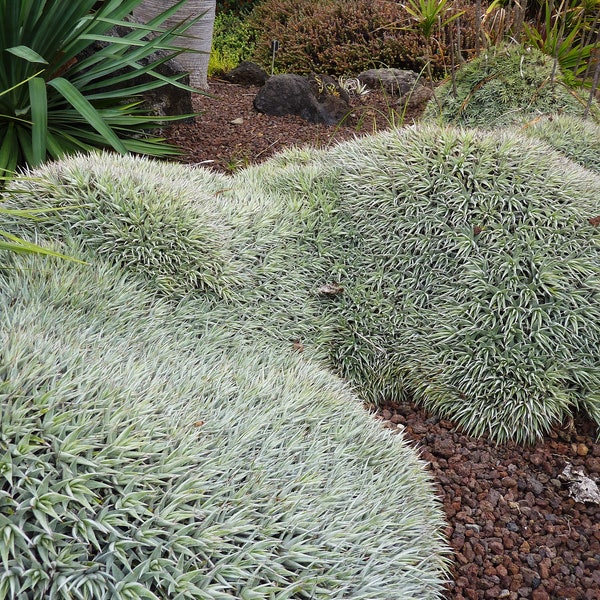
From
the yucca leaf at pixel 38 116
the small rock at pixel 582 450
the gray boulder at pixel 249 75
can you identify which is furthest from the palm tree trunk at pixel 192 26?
the small rock at pixel 582 450

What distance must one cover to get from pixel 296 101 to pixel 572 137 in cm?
281

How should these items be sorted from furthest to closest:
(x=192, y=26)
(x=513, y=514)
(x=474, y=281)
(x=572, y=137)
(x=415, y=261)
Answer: (x=192, y=26) < (x=572, y=137) < (x=415, y=261) < (x=474, y=281) < (x=513, y=514)

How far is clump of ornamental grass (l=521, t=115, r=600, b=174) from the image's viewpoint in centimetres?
419

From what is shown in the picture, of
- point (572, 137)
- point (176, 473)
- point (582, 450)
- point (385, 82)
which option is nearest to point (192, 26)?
point (385, 82)

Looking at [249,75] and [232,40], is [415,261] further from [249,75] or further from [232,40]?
[232,40]

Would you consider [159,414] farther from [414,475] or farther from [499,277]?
[499,277]

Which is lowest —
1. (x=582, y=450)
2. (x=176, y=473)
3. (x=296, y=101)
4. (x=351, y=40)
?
(x=351, y=40)

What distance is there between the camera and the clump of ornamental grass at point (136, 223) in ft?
8.94

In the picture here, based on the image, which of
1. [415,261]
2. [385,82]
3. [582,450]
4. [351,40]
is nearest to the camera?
[582,450]

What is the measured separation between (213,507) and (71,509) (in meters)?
0.34

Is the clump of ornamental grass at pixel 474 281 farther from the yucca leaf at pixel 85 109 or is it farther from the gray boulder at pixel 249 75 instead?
the gray boulder at pixel 249 75

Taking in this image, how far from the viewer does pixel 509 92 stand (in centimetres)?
522

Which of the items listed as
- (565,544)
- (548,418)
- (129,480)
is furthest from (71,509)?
(548,418)

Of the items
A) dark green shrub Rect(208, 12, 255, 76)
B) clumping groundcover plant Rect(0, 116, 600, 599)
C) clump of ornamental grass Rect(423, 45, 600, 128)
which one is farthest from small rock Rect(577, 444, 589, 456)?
dark green shrub Rect(208, 12, 255, 76)
